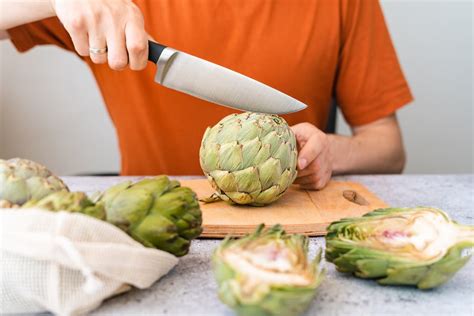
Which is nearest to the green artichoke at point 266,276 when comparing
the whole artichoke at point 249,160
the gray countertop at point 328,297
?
the gray countertop at point 328,297

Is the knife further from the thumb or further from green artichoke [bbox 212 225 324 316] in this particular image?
green artichoke [bbox 212 225 324 316]

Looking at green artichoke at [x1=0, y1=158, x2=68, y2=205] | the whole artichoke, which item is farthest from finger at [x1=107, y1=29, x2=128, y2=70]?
green artichoke at [x1=0, y1=158, x2=68, y2=205]

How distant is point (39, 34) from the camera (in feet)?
4.91

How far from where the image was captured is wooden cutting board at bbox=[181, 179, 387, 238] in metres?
0.93

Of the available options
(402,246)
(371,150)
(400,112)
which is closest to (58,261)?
(402,246)

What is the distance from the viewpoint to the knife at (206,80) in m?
0.97

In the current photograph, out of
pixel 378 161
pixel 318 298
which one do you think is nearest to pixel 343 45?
pixel 378 161

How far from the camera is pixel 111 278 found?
2.15 feet

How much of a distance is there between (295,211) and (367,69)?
0.65 m

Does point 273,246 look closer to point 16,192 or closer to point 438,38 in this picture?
point 16,192

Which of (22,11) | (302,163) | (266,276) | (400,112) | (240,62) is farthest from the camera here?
(400,112)

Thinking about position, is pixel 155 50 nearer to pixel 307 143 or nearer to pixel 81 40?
pixel 81 40

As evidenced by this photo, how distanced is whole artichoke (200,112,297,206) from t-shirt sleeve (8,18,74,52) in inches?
24.2

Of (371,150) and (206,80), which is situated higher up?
(206,80)
